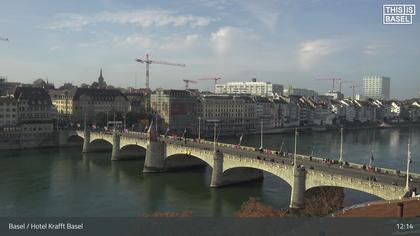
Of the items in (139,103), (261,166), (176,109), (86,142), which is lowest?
(86,142)

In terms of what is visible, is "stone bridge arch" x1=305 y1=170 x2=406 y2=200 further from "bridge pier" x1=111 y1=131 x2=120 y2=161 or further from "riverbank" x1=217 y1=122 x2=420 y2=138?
"riverbank" x1=217 y1=122 x2=420 y2=138

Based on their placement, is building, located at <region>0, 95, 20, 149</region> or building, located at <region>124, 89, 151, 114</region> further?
building, located at <region>124, 89, 151, 114</region>

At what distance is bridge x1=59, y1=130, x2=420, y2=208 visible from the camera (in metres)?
34.4

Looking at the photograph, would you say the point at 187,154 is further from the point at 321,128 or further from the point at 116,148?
the point at 321,128

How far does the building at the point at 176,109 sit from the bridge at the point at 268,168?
48108 millimetres

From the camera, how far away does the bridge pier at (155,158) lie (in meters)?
60.3

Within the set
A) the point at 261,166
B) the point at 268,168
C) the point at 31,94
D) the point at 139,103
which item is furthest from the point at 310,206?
the point at 139,103

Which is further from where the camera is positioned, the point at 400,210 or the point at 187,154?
the point at 187,154

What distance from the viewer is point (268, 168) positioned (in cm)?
4350

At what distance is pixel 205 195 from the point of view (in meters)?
→ 47.1

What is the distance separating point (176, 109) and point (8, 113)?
45565 millimetres

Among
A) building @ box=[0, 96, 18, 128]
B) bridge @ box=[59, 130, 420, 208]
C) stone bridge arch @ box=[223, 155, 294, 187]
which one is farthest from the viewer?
building @ box=[0, 96, 18, 128]

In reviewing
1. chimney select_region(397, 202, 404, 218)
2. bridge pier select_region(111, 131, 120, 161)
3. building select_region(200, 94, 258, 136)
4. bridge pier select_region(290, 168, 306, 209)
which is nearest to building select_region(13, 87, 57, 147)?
bridge pier select_region(111, 131, 120, 161)

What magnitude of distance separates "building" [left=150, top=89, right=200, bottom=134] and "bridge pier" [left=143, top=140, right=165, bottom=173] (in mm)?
60543
